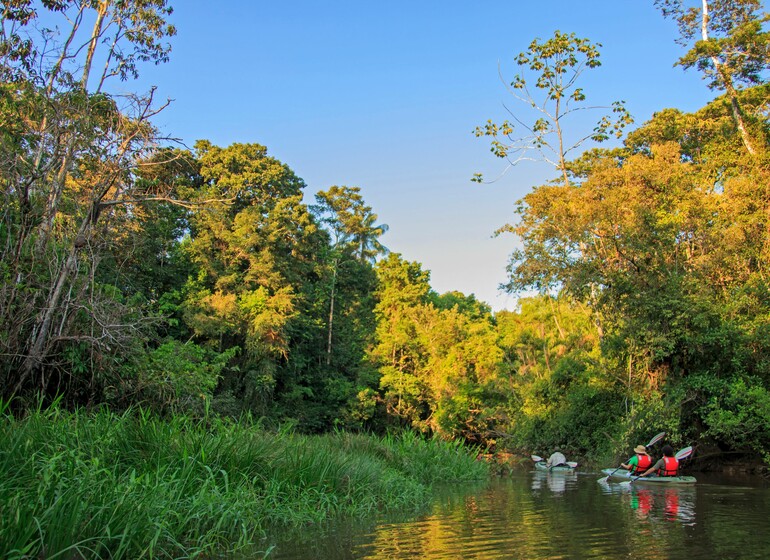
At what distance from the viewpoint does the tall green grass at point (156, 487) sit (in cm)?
439

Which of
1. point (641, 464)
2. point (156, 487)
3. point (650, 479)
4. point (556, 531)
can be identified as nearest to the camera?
point (156, 487)

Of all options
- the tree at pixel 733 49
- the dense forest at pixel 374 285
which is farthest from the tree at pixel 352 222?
the tree at pixel 733 49

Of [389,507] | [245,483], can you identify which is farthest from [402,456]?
[245,483]

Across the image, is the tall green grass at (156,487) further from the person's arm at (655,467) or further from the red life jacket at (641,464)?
the red life jacket at (641,464)

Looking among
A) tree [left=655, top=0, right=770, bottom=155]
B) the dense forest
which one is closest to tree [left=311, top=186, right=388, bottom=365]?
the dense forest

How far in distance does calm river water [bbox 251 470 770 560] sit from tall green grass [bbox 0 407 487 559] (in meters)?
0.53

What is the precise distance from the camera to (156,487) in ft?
18.5

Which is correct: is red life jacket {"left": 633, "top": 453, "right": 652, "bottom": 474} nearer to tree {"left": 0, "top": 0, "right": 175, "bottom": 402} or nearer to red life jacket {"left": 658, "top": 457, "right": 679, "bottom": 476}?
red life jacket {"left": 658, "top": 457, "right": 679, "bottom": 476}

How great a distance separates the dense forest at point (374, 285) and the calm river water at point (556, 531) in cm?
353

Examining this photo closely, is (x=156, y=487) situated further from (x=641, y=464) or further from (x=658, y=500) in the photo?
(x=641, y=464)

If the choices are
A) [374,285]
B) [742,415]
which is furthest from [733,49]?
[374,285]

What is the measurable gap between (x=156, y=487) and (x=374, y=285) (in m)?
34.2

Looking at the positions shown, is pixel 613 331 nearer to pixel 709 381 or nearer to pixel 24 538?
pixel 709 381

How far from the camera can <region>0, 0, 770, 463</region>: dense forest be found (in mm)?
9227
